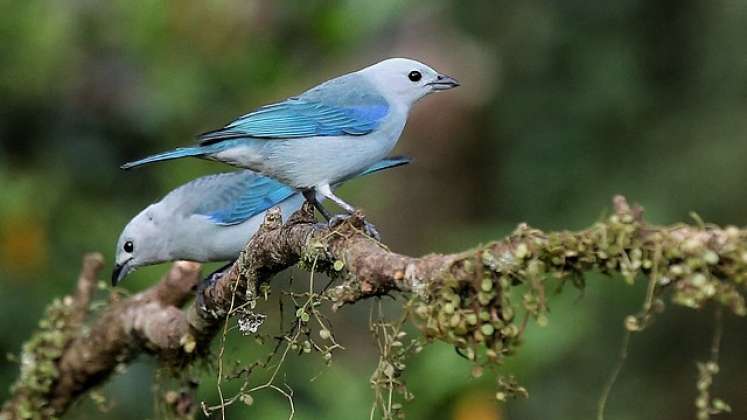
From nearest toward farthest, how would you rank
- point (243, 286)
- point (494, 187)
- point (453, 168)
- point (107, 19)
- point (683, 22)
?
point (243, 286) → point (107, 19) → point (683, 22) → point (494, 187) → point (453, 168)

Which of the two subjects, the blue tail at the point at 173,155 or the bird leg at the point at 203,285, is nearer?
the bird leg at the point at 203,285

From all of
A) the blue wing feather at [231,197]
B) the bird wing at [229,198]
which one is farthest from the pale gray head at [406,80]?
the bird wing at [229,198]

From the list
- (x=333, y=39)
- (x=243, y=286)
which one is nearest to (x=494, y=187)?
(x=333, y=39)

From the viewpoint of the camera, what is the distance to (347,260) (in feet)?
8.30

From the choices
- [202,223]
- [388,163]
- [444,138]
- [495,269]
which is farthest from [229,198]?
[444,138]

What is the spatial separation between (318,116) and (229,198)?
0.57 metres

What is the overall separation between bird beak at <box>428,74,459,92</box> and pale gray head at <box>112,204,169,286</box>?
112 centimetres

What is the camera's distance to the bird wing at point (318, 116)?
3711 mm

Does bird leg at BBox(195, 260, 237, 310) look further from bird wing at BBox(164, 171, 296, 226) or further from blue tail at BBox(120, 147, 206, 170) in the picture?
blue tail at BBox(120, 147, 206, 170)

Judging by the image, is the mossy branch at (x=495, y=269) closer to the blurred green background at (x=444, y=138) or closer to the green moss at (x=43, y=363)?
the green moss at (x=43, y=363)

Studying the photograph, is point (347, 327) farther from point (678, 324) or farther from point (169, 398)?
point (169, 398)

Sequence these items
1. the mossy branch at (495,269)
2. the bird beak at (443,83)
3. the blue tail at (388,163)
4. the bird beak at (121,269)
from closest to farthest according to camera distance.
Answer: the mossy branch at (495,269) < the bird beak at (443,83) < the blue tail at (388,163) < the bird beak at (121,269)

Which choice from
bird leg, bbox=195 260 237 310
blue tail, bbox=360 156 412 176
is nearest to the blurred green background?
bird leg, bbox=195 260 237 310

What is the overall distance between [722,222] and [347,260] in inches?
170
